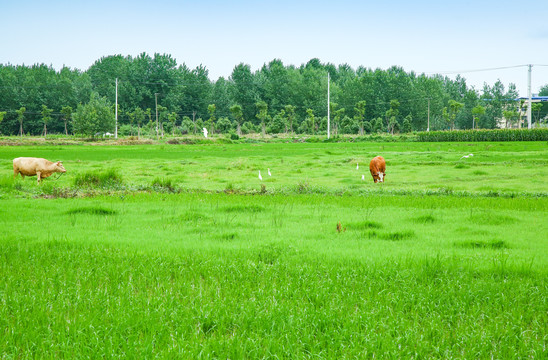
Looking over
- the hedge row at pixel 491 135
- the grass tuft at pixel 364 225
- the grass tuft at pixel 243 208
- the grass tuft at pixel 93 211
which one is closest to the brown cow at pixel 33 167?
the grass tuft at pixel 93 211

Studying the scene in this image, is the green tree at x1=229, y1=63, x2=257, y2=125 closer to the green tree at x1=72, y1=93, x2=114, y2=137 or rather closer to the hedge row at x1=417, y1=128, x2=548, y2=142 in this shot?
the green tree at x1=72, y1=93, x2=114, y2=137

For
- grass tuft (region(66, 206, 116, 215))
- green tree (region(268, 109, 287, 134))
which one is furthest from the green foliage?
grass tuft (region(66, 206, 116, 215))

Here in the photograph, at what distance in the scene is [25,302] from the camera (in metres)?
5.66

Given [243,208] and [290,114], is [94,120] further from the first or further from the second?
[243,208]

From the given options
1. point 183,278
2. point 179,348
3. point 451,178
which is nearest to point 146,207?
point 183,278

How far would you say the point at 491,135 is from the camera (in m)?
65.4

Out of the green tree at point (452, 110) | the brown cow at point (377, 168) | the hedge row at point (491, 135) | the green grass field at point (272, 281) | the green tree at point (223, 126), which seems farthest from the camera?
the green tree at point (223, 126)

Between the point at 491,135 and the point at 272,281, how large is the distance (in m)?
65.9

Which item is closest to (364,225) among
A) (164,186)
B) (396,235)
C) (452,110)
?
(396,235)

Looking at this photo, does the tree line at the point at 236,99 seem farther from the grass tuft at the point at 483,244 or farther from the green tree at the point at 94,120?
the grass tuft at the point at 483,244

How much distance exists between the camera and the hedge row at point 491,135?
61406 mm

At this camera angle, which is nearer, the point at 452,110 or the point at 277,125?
the point at 277,125

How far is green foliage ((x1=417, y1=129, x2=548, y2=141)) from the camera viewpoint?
61438mm

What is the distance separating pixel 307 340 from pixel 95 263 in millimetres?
4041
